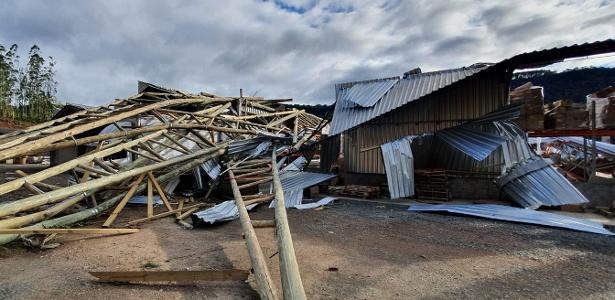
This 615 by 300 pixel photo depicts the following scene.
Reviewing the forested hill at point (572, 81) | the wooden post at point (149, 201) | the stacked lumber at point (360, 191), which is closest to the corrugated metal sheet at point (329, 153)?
the stacked lumber at point (360, 191)

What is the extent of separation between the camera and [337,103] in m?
13.8

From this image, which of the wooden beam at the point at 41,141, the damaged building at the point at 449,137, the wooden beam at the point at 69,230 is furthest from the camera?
the damaged building at the point at 449,137

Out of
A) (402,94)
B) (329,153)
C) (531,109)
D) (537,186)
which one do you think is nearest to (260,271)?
(537,186)

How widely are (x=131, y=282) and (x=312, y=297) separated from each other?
2.45m

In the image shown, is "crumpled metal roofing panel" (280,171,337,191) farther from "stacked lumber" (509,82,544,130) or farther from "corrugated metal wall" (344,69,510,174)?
"stacked lumber" (509,82,544,130)

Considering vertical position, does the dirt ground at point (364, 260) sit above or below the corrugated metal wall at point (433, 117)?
below

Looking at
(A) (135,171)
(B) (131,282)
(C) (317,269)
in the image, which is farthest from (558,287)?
(A) (135,171)

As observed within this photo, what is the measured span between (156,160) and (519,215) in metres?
10.1

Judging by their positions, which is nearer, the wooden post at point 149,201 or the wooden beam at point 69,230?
the wooden beam at point 69,230

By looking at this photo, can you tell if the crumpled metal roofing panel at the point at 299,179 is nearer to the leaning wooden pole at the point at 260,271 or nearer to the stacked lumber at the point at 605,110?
the leaning wooden pole at the point at 260,271

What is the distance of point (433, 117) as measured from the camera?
12.0m

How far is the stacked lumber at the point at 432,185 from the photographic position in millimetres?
10680

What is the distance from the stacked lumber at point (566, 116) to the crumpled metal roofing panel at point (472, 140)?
339 centimetres

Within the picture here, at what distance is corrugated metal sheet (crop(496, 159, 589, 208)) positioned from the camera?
8.50m
